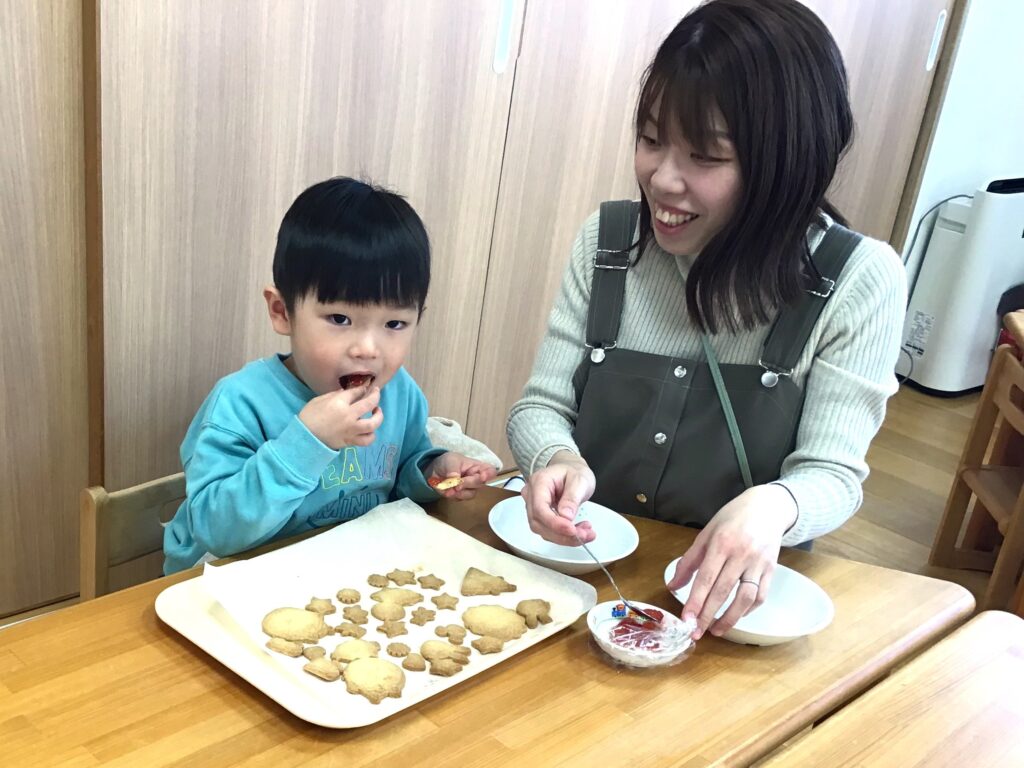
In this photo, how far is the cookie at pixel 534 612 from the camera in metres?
0.98

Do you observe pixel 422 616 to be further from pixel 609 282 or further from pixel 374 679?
pixel 609 282

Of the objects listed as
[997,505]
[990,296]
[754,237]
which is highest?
[754,237]

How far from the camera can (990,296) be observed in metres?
3.76

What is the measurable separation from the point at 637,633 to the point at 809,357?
0.48 metres

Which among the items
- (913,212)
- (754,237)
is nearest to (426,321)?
(754,237)

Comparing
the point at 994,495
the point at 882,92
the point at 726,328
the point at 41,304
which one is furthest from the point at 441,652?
the point at 882,92

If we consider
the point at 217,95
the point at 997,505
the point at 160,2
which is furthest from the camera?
the point at 997,505

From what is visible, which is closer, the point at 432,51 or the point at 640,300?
the point at 640,300

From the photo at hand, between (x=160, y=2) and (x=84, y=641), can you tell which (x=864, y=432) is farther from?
(x=160, y=2)

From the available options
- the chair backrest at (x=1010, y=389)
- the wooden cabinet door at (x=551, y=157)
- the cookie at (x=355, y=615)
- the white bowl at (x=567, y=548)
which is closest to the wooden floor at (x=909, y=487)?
the chair backrest at (x=1010, y=389)

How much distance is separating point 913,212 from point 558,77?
6.77ft

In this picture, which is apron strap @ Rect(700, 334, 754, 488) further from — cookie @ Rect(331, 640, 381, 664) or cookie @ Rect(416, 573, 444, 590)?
cookie @ Rect(331, 640, 381, 664)

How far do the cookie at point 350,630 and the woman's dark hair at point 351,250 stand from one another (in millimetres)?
393

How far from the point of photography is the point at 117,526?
112 centimetres
